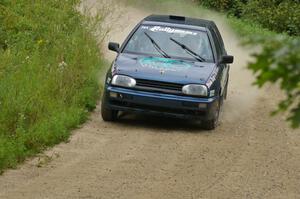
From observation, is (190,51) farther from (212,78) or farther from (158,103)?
(158,103)

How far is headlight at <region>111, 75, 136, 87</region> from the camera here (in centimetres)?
1055

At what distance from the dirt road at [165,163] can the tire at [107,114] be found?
111mm

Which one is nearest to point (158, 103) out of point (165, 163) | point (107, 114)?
point (107, 114)

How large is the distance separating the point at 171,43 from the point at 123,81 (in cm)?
132

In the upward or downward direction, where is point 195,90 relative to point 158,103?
upward

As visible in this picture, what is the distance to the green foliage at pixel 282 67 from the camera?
2070mm

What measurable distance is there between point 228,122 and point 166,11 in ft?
56.9

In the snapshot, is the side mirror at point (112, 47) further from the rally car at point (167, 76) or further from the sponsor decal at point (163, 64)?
the sponsor decal at point (163, 64)

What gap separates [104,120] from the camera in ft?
36.6

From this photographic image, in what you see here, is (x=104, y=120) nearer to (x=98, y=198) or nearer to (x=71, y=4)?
(x=98, y=198)

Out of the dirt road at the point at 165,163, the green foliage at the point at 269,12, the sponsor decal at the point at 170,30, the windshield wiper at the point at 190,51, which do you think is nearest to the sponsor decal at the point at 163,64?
the windshield wiper at the point at 190,51

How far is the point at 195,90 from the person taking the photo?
10.5 meters

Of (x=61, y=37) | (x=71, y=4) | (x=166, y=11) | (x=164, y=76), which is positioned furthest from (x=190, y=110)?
(x=166, y=11)

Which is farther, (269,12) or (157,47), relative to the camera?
(269,12)
